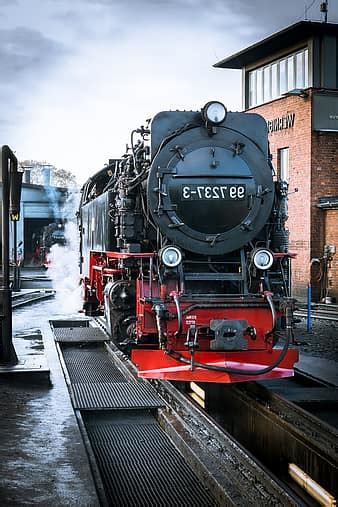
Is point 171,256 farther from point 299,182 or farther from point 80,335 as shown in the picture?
point 299,182

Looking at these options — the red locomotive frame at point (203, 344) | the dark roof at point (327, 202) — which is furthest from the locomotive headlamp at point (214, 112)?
the dark roof at point (327, 202)

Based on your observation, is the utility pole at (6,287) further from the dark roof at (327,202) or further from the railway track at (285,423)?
the dark roof at (327,202)

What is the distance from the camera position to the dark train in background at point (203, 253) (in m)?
7.57

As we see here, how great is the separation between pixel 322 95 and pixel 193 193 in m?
14.3

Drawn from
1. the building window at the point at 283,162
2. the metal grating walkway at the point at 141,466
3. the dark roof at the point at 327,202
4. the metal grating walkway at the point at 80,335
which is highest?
the building window at the point at 283,162

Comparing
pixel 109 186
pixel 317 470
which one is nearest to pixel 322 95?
pixel 109 186

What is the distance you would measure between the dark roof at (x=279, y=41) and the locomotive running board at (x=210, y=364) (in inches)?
609

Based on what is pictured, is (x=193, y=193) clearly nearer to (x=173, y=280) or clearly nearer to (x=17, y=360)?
(x=173, y=280)

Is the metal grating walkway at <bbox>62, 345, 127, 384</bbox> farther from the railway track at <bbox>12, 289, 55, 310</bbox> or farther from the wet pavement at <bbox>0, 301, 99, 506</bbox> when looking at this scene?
the railway track at <bbox>12, 289, 55, 310</bbox>

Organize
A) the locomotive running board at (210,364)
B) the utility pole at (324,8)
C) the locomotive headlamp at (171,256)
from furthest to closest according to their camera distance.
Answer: the utility pole at (324,8) → the locomotive headlamp at (171,256) → the locomotive running board at (210,364)

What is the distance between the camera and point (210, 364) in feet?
24.5

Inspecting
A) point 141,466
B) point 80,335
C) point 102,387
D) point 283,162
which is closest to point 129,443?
point 141,466

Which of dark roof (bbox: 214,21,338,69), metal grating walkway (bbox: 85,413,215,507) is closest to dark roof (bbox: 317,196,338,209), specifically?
dark roof (bbox: 214,21,338,69)

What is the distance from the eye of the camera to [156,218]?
823cm
